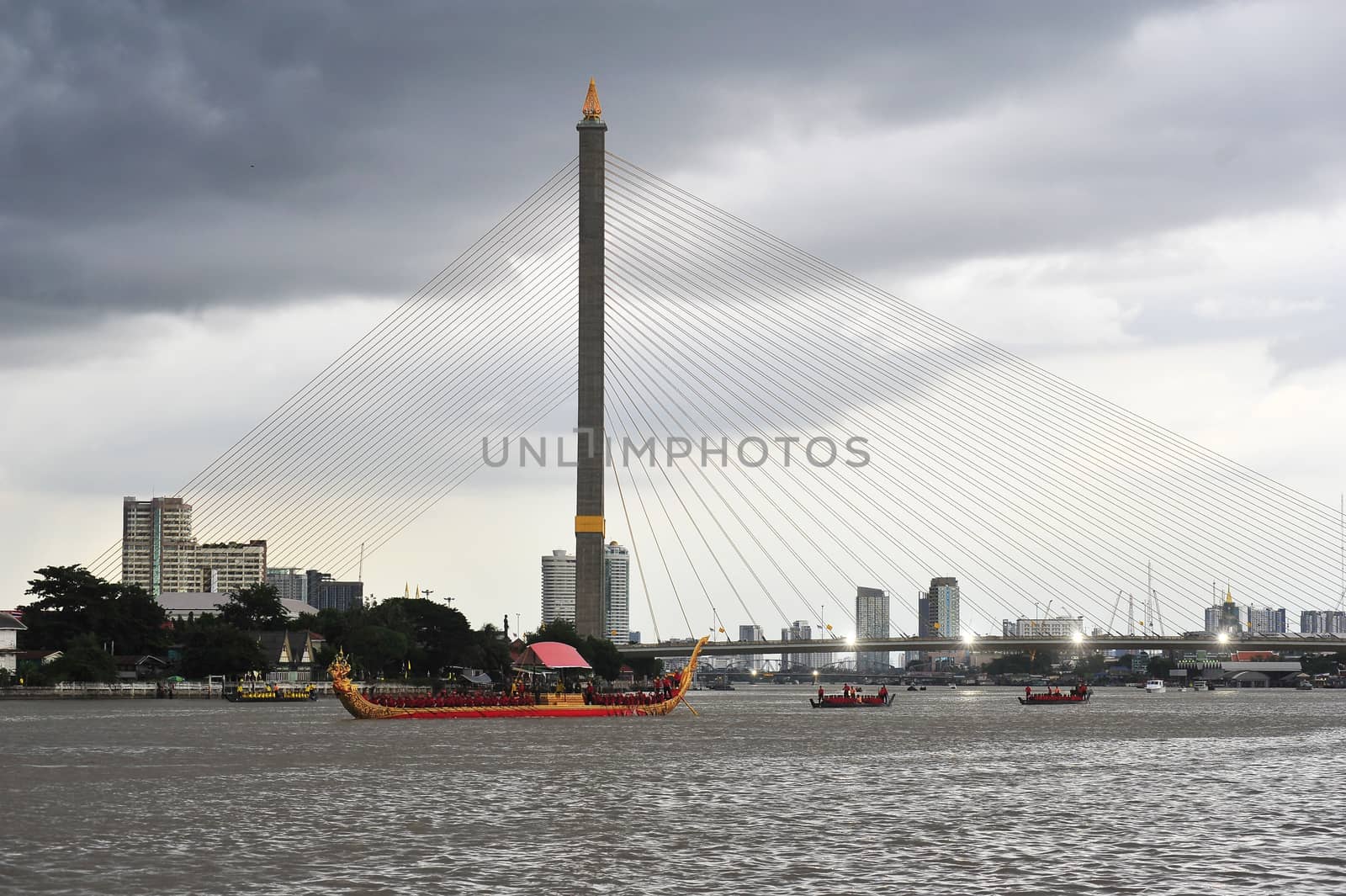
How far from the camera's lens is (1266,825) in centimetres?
3167

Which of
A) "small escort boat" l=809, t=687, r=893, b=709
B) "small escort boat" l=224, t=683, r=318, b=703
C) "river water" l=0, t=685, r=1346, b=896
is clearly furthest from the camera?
"small escort boat" l=809, t=687, r=893, b=709

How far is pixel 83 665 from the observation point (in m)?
114

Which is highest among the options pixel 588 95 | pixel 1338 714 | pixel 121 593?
pixel 588 95

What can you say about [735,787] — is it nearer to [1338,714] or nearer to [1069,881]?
[1069,881]

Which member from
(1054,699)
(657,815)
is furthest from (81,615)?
(657,815)

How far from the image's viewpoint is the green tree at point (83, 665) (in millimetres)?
113875

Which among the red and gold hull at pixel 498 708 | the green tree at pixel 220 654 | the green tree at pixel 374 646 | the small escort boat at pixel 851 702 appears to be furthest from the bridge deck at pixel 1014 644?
the red and gold hull at pixel 498 708

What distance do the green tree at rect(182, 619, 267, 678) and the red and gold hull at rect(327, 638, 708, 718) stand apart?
141 feet

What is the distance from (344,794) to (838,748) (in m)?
24.7

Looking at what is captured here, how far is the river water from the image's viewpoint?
2453 centimetres

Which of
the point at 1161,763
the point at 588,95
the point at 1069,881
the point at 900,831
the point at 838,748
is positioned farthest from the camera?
the point at 588,95

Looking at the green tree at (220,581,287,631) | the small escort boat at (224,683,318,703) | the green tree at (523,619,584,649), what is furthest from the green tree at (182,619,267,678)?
the green tree at (523,619,584,649)

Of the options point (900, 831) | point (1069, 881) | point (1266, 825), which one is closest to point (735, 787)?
point (900, 831)

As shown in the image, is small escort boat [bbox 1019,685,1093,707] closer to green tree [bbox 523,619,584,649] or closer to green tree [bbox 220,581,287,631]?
green tree [bbox 523,619,584,649]
